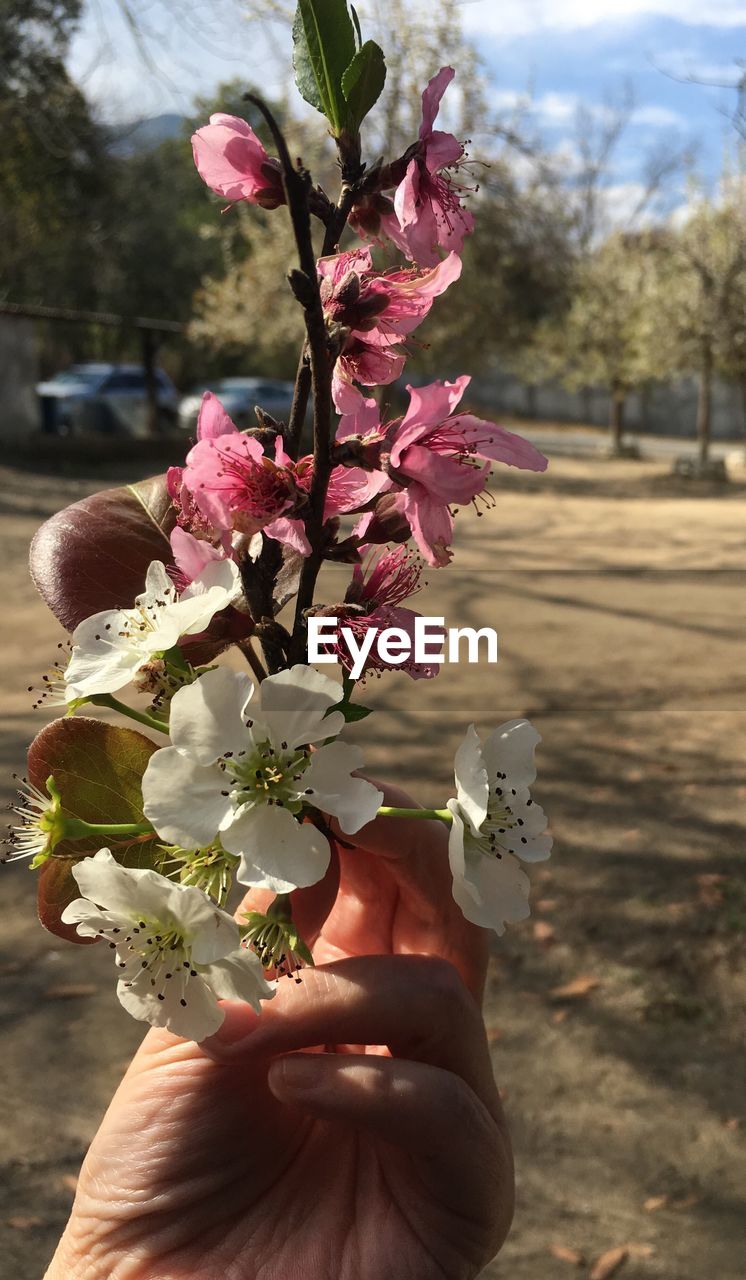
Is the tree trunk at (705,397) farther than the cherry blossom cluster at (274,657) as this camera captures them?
Yes

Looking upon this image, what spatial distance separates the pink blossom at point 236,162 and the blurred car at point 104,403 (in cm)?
1948

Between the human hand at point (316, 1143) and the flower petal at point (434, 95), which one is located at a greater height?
the flower petal at point (434, 95)

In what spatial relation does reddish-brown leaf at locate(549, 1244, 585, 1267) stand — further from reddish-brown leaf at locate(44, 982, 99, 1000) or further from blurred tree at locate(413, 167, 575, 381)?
blurred tree at locate(413, 167, 575, 381)

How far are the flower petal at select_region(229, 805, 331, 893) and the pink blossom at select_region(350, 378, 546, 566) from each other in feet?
0.80

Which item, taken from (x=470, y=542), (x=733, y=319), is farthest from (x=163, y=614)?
(x=733, y=319)

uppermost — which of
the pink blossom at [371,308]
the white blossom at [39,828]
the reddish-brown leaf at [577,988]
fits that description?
the pink blossom at [371,308]

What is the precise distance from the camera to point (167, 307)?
24.7 meters

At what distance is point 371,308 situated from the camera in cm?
90

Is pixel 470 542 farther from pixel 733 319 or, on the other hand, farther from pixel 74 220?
pixel 74 220

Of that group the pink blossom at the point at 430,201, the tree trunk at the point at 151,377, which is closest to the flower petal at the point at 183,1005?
the pink blossom at the point at 430,201

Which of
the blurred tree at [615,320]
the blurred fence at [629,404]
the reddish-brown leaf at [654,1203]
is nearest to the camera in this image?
the reddish-brown leaf at [654,1203]

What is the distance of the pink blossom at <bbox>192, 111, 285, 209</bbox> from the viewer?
3.11 feet

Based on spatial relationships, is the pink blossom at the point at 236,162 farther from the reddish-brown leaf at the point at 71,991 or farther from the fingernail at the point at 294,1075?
the reddish-brown leaf at the point at 71,991

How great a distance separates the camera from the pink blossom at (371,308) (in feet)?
2.97
